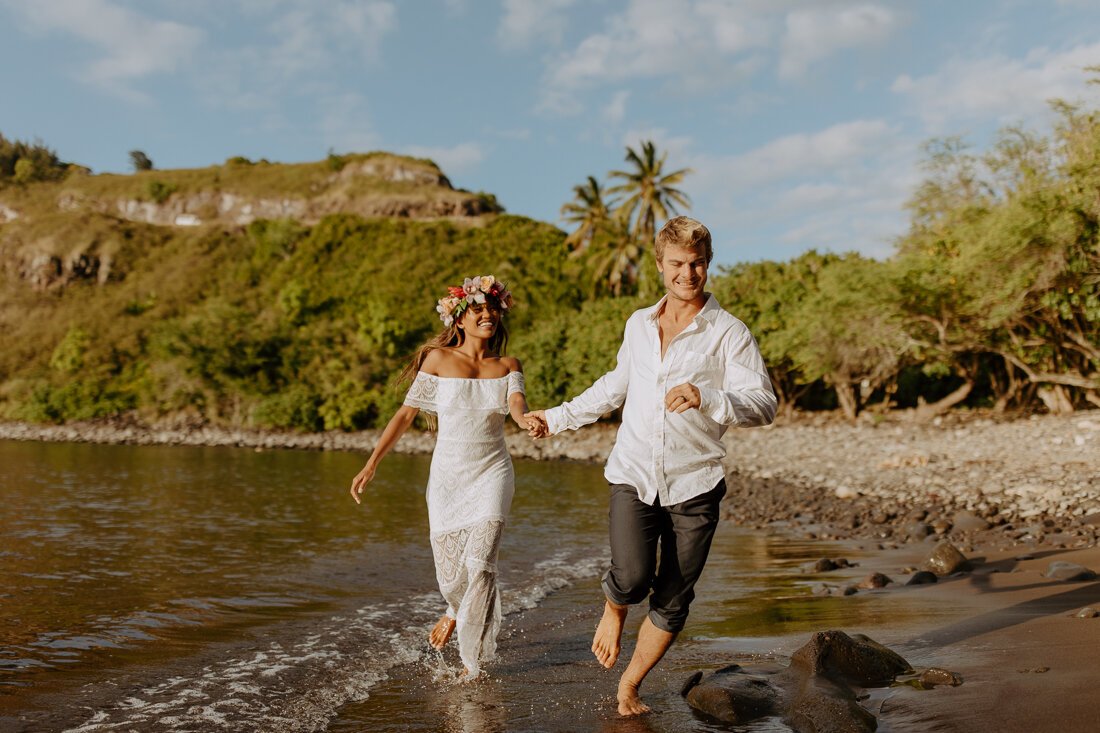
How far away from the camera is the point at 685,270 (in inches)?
145

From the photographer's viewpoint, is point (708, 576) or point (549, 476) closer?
point (708, 576)

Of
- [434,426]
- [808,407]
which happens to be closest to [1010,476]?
[434,426]

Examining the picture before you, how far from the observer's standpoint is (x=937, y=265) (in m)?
22.3

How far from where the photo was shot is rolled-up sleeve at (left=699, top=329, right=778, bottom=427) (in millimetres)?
3387

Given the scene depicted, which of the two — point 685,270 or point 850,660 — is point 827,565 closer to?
point 850,660

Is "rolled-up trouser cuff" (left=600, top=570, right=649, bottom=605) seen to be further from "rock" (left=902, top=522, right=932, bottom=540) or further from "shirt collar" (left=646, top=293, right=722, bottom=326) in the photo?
"rock" (left=902, top=522, right=932, bottom=540)

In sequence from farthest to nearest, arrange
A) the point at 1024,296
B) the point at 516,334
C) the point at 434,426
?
the point at 516,334
the point at 1024,296
the point at 434,426

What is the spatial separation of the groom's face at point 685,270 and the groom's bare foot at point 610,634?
1.58 m

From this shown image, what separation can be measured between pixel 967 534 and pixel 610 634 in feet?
21.0

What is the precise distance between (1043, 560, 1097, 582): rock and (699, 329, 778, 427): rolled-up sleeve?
406 centimetres

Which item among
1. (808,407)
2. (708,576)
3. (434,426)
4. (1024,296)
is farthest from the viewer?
(808,407)

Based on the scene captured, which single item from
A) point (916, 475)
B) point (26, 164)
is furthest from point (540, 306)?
point (26, 164)

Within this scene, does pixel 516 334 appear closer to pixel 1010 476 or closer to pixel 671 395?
pixel 1010 476

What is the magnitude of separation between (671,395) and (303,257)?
6622cm
